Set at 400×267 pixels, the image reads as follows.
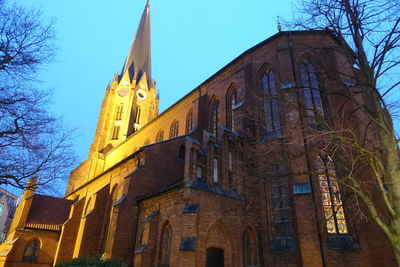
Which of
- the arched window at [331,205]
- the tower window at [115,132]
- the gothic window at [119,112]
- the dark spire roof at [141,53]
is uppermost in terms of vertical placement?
the dark spire roof at [141,53]

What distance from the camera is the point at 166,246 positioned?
Answer: 1188cm

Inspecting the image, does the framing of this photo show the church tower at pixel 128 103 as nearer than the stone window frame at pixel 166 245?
No

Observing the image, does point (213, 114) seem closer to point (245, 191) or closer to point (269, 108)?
point (269, 108)

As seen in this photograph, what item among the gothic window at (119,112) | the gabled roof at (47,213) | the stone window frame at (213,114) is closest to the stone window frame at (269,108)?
the stone window frame at (213,114)

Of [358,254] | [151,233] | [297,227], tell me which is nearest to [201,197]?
[151,233]

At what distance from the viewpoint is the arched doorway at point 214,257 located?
10492 millimetres

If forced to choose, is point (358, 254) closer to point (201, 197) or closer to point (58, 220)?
point (201, 197)

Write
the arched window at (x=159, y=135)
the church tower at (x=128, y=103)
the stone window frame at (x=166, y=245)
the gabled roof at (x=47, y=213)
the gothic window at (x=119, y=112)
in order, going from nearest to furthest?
the stone window frame at (x=166, y=245), the gabled roof at (x=47, y=213), the arched window at (x=159, y=135), the church tower at (x=128, y=103), the gothic window at (x=119, y=112)

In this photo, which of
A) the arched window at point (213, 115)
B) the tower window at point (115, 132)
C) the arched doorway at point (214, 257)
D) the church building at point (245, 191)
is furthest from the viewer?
the tower window at point (115, 132)

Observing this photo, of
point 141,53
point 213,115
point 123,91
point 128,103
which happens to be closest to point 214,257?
point 213,115

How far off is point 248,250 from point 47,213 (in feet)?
66.7

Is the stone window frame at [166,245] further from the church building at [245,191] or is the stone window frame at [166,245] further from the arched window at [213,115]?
the arched window at [213,115]

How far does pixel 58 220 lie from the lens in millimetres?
24328

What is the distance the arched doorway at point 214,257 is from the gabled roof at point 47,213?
17.8m
